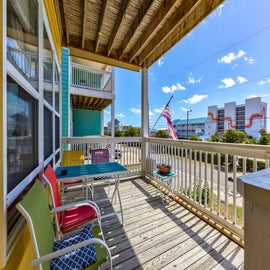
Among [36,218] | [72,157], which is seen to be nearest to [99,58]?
[72,157]

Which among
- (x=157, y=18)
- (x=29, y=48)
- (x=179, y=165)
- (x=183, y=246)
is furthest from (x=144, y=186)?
(x=157, y=18)

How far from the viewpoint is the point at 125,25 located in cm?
286

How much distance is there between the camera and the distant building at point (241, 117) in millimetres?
15773

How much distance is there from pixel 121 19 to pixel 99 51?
48.6 inches

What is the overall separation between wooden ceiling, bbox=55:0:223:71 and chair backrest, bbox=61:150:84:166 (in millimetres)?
2349

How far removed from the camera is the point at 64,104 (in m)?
4.41

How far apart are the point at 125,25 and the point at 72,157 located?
3.09m

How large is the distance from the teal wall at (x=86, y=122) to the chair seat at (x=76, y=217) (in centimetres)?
857

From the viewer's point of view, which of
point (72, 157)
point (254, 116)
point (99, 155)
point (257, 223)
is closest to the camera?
point (257, 223)

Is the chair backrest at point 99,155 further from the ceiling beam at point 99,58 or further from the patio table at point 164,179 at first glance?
the ceiling beam at point 99,58

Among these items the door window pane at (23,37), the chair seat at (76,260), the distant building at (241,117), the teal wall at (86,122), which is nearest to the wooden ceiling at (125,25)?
the door window pane at (23,37)

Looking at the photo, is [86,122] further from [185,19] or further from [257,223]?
[257,223]

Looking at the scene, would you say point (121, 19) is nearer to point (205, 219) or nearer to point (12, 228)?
point (12, 228)

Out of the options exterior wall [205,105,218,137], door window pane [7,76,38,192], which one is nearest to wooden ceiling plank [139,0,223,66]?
door window pane [7,76,38,192]
